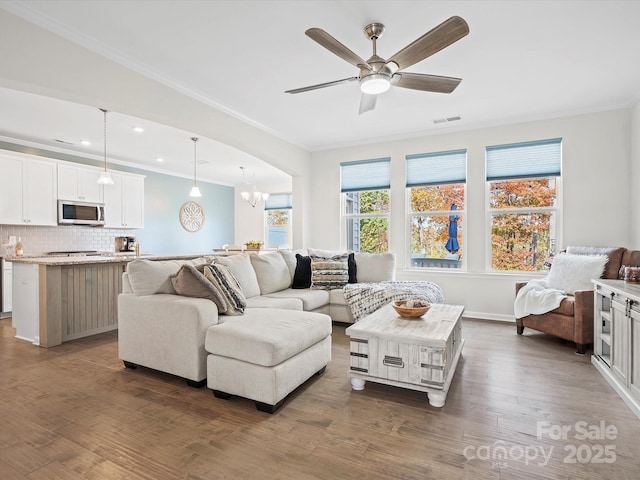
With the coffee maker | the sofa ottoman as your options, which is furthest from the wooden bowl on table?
the coffee maker

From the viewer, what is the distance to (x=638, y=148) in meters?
3.81

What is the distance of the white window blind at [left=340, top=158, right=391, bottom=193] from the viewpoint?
550 centimetres

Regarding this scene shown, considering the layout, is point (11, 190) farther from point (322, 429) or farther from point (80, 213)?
point (322, 429)

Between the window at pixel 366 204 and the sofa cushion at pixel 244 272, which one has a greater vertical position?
the window at pixel 366 204

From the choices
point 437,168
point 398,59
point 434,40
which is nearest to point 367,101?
point 398,59

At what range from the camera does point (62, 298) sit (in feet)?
12.2

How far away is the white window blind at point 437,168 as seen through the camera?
494cm

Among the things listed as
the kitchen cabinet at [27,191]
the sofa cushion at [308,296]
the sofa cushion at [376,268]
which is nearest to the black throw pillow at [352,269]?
the sofa cushion at [376,268]

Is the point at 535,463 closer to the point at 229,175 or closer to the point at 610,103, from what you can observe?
the point at 610,103

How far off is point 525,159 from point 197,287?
4.42 m

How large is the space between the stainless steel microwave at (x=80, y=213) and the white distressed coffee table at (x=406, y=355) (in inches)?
216

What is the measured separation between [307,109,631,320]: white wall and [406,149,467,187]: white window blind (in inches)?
3.4

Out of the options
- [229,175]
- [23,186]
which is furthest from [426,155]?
[23,186]

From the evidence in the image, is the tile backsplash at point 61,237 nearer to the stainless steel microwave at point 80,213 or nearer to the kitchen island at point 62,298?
the stainless steel microwave at point 80,213
